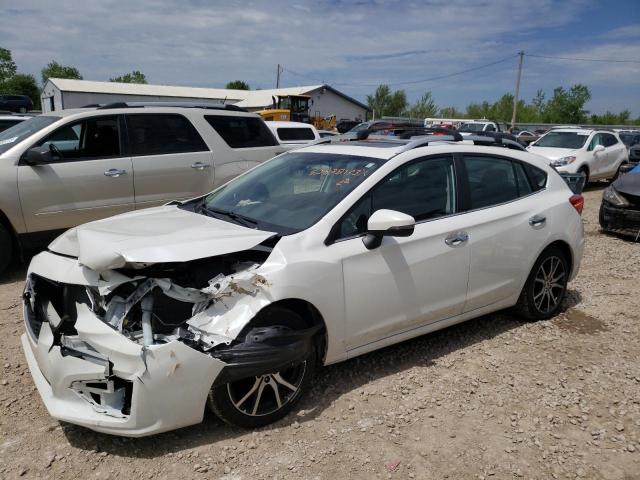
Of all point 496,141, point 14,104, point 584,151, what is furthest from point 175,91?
point 496,141

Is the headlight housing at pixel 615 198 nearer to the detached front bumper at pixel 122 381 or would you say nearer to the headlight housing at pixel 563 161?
the headlight housing at pixel 563 161

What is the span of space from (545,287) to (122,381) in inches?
146

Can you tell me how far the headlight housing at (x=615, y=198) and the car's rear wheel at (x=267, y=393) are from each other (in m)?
7.16

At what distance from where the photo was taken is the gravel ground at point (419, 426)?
279 centimetres

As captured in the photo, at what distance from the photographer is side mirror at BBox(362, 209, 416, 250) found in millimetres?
3188

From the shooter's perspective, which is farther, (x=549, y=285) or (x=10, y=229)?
(x=10, y=229)

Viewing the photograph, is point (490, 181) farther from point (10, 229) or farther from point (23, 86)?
point (23, 86)

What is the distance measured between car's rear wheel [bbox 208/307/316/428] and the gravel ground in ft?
0.33

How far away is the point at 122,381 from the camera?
2703 millimetres

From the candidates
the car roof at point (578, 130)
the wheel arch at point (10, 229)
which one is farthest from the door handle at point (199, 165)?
the car roof at point (578, 130)

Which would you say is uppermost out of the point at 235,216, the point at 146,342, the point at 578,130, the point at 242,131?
the point at 578,130

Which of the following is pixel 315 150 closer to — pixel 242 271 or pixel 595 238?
pixel 242 271

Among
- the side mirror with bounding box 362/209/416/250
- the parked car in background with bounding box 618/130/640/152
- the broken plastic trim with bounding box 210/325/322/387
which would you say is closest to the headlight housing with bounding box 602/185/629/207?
the side mirror with bounding box 362/209/416/250

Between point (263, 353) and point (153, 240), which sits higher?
point (153, 240)
